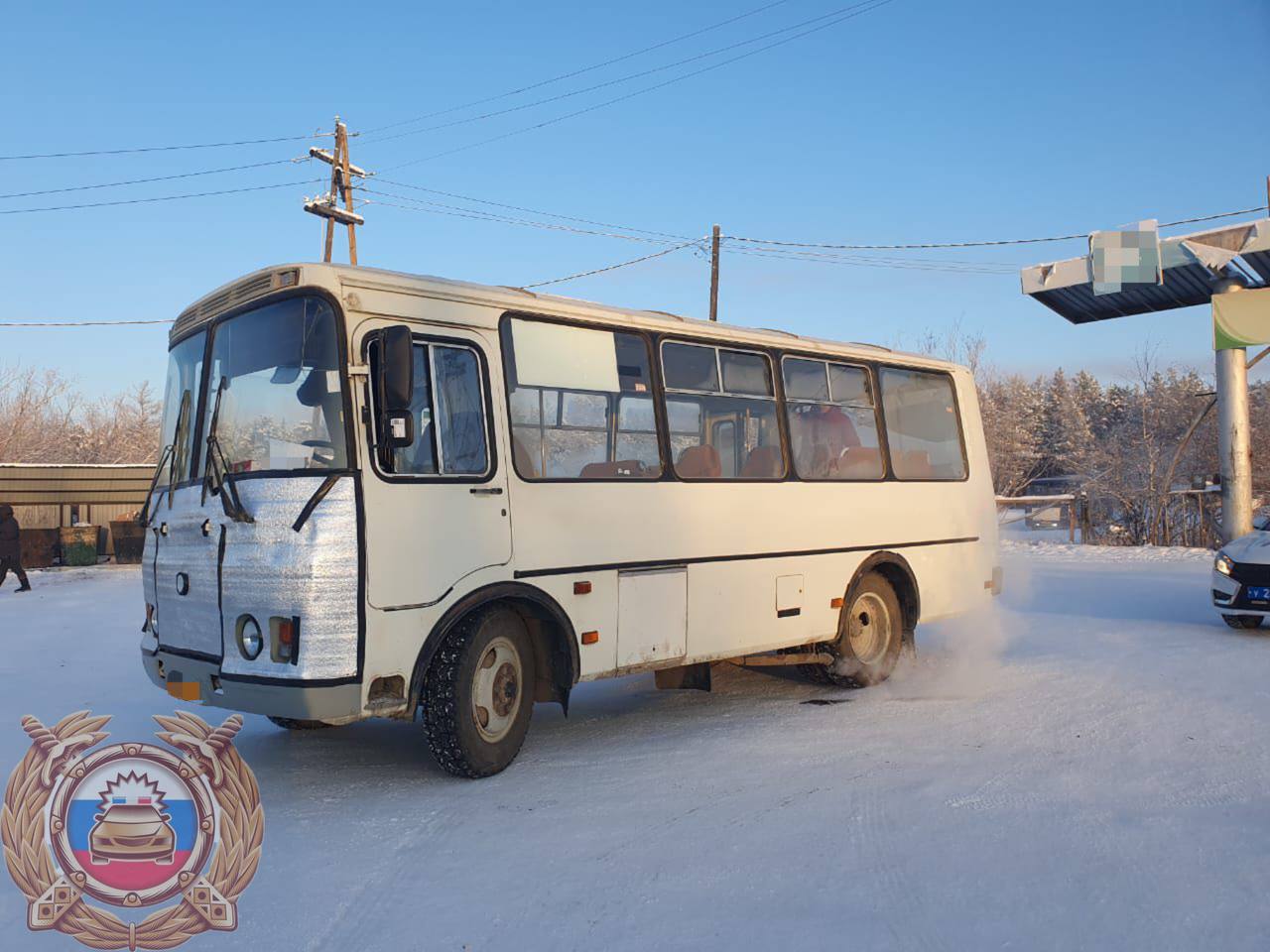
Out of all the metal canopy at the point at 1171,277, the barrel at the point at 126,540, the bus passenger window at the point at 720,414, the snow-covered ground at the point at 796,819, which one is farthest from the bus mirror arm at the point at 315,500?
the barrel at the point at 126,540

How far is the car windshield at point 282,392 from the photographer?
550 centimetres

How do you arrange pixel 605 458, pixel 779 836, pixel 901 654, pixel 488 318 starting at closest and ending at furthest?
pixel 779 836 < pixel 488 318 < pixel 605 458 < pixel 901 654

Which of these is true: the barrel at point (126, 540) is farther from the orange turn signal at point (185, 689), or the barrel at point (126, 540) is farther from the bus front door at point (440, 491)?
the bus front door at point (440, 491)

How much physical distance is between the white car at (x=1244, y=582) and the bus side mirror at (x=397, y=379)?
928 centimetres

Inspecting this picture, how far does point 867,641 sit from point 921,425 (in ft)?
7.22

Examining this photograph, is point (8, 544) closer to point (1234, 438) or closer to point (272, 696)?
point (272, 696)

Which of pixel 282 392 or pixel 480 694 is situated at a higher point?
pixel 282 392

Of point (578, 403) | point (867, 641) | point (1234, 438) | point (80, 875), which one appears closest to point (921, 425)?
point (867, 641)

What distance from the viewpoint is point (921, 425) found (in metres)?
9.79

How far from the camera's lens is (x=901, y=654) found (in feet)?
31.0

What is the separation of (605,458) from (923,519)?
3953mm

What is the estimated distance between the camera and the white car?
1054 centimetres

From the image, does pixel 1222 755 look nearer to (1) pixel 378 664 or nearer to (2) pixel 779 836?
(2) pixel 779 836

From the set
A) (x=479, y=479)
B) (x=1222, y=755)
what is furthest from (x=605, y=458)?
(x=1222, y=755)
